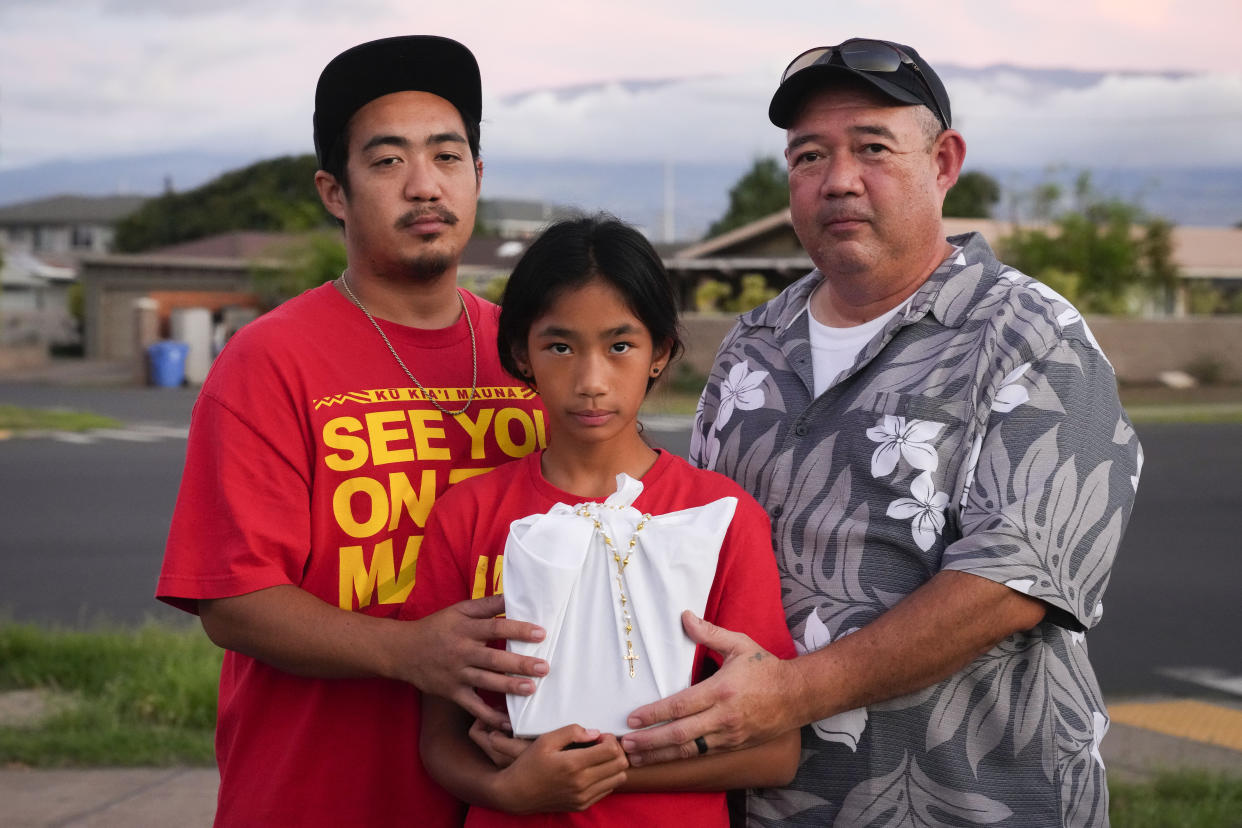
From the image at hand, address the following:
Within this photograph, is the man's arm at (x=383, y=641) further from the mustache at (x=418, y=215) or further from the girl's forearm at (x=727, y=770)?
the mustache at (x=418, y=215)

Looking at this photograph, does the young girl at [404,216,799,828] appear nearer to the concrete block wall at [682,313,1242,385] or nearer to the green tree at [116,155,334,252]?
the concrete block wall at [682,313,1242,385]

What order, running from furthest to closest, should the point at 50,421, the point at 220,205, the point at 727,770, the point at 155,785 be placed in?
the point at 220,205 < the point at 50,421 < the point at 155,785 < the point at 727,770

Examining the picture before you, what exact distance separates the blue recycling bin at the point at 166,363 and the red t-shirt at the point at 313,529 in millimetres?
28996

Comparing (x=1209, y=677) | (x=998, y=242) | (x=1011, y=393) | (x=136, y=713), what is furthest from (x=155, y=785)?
(x=998, y=242)

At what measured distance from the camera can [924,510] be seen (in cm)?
241

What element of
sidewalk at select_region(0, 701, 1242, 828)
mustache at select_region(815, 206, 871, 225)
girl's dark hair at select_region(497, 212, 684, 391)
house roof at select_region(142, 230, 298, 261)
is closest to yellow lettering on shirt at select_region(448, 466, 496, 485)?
girl's dark hair at select_region(497, 212, 684, 391)

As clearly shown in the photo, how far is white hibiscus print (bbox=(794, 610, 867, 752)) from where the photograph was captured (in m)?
2.41

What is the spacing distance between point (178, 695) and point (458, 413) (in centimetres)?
348

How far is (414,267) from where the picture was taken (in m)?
2.67

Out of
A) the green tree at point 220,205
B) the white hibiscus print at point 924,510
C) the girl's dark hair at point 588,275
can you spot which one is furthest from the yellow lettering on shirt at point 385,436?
the green tree at point 220,205

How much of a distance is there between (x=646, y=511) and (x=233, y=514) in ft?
2.53

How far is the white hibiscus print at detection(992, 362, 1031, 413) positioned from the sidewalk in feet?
9.82

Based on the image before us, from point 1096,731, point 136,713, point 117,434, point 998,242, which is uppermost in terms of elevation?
point 998,242

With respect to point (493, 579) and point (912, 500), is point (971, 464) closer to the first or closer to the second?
point (912, 500)
